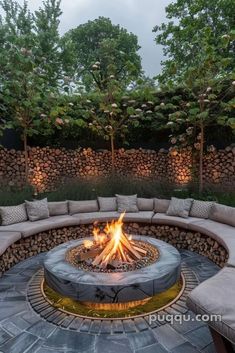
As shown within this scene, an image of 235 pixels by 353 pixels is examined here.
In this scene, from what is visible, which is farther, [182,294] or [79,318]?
[182,294]

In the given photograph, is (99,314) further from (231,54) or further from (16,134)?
(231,54)

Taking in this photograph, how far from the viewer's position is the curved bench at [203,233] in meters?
2.49

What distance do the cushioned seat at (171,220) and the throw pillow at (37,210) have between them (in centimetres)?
224

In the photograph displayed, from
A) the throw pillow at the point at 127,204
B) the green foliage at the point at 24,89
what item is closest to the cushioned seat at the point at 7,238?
the throw pillow at the point at 127,204

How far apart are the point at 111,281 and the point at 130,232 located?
2855 mm

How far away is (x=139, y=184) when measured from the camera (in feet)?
24.4

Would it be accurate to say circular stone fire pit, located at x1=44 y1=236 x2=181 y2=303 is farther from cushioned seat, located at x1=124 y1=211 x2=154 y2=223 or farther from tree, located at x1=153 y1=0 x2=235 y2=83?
tree, located at x1=153 y1=0 x2=235 y2=83

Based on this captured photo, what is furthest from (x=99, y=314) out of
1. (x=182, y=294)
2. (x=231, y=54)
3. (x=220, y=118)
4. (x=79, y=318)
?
(x=231, y=54)

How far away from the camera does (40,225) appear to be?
541cm

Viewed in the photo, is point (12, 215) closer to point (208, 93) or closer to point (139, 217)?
point (139, 217)

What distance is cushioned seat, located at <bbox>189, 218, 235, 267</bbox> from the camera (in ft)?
14.1

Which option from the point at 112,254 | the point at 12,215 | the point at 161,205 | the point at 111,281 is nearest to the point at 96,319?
the point at 111,281

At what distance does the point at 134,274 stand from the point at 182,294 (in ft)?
2.48

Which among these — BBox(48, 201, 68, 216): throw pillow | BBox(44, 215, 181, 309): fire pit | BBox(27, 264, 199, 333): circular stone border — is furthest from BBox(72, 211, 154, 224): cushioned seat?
→ BBox(27, 264, 199, 333): circular stone border
